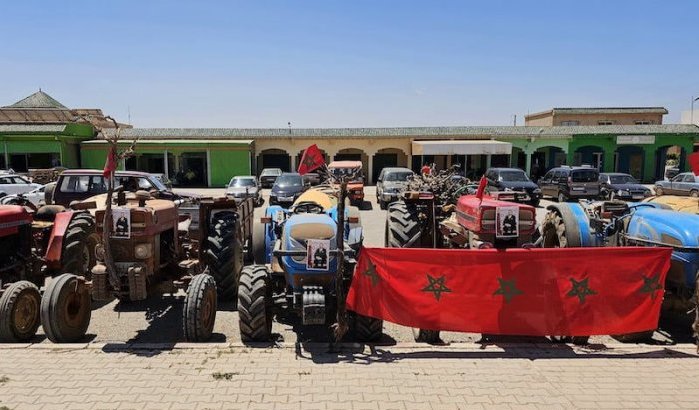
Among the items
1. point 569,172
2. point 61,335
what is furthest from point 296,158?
point 61,335

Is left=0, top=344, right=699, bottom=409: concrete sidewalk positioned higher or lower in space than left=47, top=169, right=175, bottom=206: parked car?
lower

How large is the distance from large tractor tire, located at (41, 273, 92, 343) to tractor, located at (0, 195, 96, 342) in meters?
0.55

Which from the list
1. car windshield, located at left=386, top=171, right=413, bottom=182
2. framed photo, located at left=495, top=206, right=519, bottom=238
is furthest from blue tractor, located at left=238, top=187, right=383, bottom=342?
car windshield, located at left=386, top=171, right=413, bottom=182

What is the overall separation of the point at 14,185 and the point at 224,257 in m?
17.1

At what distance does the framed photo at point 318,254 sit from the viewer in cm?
541

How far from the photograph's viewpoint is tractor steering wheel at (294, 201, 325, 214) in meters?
7.78

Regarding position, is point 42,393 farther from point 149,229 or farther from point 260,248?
point 260,248

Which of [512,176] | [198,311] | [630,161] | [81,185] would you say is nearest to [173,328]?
[198,311]

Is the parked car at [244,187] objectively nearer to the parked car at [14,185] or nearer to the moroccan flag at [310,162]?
the parked car at [14,185]

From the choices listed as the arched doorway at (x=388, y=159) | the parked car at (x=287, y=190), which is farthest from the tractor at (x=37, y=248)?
the arched doorway at (x=388, y=159)

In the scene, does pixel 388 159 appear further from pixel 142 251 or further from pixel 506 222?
pixel 142 251

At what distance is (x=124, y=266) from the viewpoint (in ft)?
19.8

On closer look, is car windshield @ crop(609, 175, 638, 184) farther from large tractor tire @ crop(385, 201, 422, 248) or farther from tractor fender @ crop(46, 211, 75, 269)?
tractor fender @ crop(46, 211, 75, 269)

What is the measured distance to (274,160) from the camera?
35906mm
